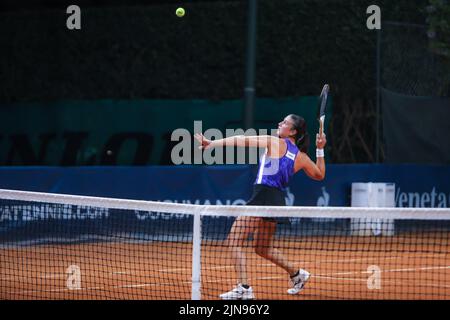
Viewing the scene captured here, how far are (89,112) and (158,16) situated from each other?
8.10ft

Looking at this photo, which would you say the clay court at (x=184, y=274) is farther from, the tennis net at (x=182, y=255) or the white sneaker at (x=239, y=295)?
the white sneaker at (x=239, y=295)

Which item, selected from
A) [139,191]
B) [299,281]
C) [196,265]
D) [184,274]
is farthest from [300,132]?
[139,191]

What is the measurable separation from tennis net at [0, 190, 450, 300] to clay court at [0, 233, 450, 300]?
12mm

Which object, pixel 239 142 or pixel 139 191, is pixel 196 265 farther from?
pixel 139 191

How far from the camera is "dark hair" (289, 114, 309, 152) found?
8.73 m

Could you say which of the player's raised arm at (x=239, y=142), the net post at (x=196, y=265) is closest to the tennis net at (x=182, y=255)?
the net post at (x=196, y=265)

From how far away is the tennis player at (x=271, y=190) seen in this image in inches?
327

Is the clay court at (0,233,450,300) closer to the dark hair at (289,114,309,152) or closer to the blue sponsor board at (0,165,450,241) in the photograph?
the blue sponsor board at (0,165,450,241)

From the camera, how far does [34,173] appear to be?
518 inches

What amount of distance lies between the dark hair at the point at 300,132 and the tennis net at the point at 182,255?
0.81 metres

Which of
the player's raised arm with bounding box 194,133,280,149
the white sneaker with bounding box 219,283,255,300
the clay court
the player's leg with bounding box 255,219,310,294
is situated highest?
the player's raised arm with bounding box 194,133,280,149

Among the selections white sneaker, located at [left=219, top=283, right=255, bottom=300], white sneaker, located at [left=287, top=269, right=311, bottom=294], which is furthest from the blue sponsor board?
white sneaker, located at [left=219, top=283, right=255, bottom=300]

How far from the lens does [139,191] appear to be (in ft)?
45.2
